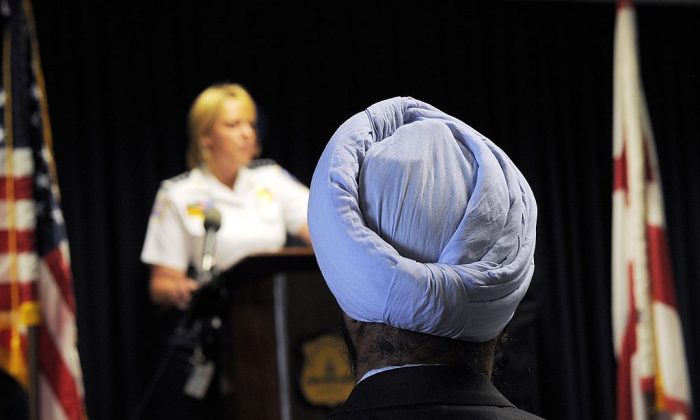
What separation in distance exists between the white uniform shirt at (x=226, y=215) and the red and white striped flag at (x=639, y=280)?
1.31 meters

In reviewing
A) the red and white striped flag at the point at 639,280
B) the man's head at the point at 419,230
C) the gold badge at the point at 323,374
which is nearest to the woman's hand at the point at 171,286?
the gold badge at the point at 323,374

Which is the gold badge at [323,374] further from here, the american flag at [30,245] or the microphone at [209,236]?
the american flag at [30,245]

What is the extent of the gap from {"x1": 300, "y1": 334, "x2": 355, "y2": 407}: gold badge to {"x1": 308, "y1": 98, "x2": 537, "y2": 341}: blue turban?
2023 mm

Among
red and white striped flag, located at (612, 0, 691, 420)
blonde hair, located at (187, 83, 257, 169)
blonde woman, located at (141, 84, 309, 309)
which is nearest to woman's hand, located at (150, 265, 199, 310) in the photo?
blonde woman, located at (141, 84, 309, 309)

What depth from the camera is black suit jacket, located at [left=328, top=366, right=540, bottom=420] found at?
2.96ft

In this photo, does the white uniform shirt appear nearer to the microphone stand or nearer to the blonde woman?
the blonde woman

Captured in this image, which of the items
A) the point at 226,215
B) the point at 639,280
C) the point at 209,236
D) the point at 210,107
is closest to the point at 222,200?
the point at 226,215

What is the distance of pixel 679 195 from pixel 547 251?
39.3 inches

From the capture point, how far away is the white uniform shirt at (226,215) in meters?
3.84

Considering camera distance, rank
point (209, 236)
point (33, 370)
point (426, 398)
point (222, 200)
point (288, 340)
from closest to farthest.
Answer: point (426, 398) → point (288, 340) → point (33, 370) → point (209, 236) → point (222, 200)

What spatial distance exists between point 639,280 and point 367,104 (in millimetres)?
1944

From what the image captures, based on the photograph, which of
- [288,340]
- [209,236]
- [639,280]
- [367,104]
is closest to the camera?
[288,340]

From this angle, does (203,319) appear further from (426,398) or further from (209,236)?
(426,398)

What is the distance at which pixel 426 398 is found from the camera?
90 cm
